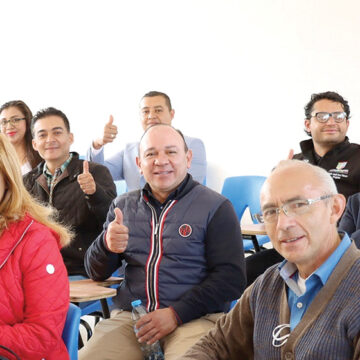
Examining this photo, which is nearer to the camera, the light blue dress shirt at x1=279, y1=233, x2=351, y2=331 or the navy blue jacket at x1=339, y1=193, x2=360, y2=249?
the light blue dress shirt at x1=279, y1=233, x2=351, y2=331

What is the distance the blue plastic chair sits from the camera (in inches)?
171

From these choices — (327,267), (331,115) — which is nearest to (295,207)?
(327,267)

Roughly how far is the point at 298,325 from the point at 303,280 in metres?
0.14

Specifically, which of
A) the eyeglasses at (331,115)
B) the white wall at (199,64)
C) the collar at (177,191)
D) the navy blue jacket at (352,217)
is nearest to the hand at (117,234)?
the collar at (177,191)

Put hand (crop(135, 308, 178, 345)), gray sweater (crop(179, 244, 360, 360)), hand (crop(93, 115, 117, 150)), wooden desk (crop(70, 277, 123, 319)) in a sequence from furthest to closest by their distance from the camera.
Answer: hand (crop(93, 115, 117, 150))
hand (crop(135, 308, 178, 345))
wooden desk (crop(70, 277, 123, 319))
gray sweater (crop(179, 244, 360, 360))

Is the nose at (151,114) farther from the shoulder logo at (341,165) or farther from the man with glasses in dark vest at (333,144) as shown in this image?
the shoulder logo at (341,165)

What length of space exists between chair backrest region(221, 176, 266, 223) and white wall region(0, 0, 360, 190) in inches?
26.2

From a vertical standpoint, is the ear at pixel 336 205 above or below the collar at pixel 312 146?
above

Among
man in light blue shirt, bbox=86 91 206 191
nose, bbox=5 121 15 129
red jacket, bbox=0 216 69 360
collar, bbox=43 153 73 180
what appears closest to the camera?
red jacket, bbox=0 216 69 360

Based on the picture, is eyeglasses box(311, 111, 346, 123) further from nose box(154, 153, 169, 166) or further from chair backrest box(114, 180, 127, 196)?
nose box(154, 153, 169, 166)

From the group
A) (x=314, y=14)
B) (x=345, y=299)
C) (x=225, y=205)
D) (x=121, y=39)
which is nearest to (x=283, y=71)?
(x=314, y=14)

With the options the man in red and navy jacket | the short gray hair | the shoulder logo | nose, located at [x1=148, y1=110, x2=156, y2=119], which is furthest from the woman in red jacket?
nose, located at [x1=148, y1=110, x2=156, y2=119]

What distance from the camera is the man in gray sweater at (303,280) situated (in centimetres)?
136

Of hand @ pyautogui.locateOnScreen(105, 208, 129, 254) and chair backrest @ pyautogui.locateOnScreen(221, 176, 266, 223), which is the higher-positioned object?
hand @ pyautogui.locateOnScreen(105, 208, 129, 254)
